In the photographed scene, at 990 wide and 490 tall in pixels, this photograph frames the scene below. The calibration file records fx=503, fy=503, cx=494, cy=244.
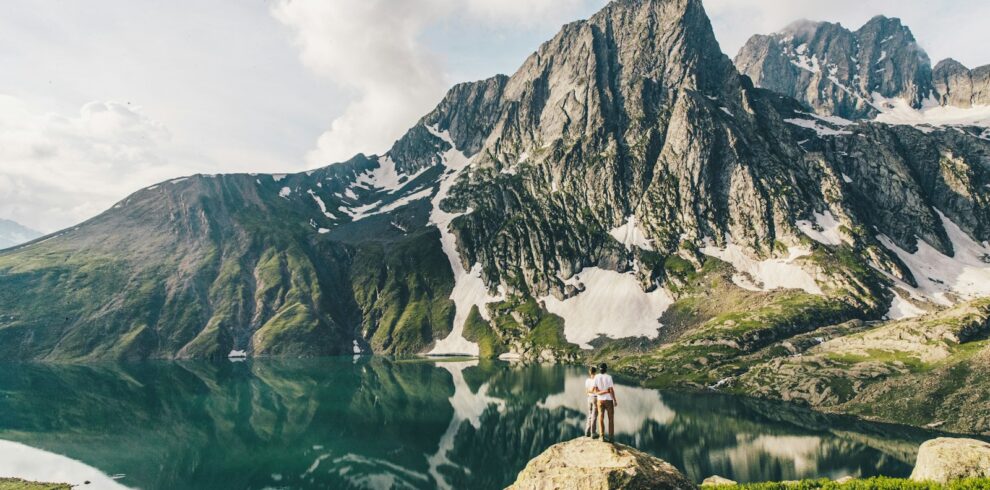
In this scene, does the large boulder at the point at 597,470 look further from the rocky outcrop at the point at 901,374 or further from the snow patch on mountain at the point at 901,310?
the snow patch on mountain at the point at 901,310

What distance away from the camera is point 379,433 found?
96.4 m

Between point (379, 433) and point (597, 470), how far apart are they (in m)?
84.5

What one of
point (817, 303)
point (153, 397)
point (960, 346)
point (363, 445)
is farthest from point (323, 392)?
point (817, 303)

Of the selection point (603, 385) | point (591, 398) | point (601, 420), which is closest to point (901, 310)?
point (591, 398)

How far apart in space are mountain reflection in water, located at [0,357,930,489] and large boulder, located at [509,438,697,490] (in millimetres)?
50351

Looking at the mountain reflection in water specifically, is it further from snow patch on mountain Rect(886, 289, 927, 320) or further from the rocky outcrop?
snow patch on mountain Rect(886, 289, 927, 320)

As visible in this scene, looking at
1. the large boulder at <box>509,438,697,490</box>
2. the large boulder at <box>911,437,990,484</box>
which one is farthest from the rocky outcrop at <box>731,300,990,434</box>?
the large boulder at <box>509,438,697,490</box>

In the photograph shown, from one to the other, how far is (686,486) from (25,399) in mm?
169216

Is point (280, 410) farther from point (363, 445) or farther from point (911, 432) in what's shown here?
point (911, 432)

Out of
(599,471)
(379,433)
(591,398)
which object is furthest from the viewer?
(379,433)

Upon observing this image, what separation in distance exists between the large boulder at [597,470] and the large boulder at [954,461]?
26211 millimetres

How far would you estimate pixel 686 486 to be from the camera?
70.0 feet

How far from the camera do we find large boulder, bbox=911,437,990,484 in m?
34.6

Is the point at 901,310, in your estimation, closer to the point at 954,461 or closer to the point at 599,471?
the point at 954,461
